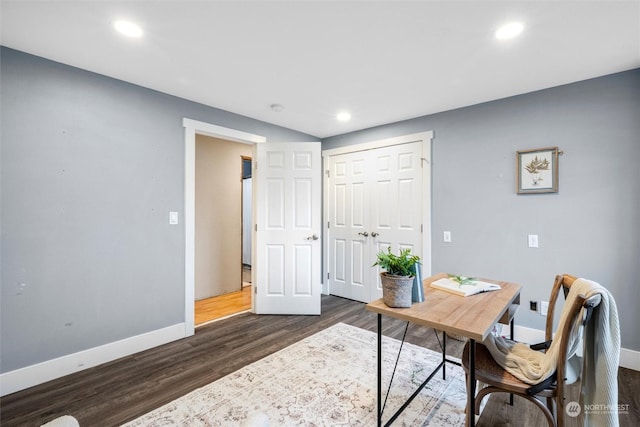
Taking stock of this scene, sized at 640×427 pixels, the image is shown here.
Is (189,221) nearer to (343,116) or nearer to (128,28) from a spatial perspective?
(128,28)

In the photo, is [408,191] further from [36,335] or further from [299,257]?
[36,335]

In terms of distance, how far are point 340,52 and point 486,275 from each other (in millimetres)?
2533

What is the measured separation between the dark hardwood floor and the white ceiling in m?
2.37

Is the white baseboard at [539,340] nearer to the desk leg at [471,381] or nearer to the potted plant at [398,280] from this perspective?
the desk leg at [471,381]

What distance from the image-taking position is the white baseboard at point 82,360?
1.98 metres

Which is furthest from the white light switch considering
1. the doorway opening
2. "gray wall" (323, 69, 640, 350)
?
"gray wall" (323, 69, 640, 350)

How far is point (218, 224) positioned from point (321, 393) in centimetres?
307

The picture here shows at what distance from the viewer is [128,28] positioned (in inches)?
70.9

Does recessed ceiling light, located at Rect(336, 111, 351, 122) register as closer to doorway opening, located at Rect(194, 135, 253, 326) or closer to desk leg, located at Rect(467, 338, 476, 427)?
doorway opening, located at Rect(194, 135, 253, 326)

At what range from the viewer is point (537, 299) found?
2.68 m

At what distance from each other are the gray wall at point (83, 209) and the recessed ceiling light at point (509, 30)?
270 centimetres

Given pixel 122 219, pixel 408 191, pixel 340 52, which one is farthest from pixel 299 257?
pixel 340 52

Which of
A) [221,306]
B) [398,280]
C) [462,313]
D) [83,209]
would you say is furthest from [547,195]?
[83,209]

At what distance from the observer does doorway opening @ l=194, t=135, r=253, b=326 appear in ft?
13.5
